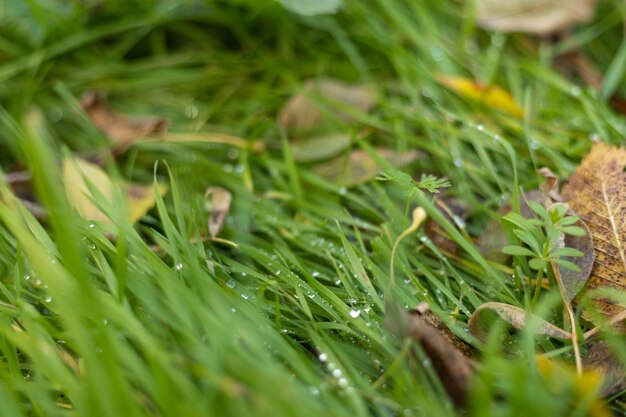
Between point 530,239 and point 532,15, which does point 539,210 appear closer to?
point 530,239

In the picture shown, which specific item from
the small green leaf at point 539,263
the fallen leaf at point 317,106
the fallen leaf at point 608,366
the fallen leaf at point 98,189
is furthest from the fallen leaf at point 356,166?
the fallen leaf at point 608,366

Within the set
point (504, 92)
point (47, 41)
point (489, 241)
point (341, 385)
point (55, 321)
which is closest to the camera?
point (341, 385)

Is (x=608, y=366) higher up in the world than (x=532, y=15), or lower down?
lower down

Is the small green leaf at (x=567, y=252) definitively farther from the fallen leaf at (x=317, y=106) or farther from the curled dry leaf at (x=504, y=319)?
the fallen leaf at (x=317, y=106)

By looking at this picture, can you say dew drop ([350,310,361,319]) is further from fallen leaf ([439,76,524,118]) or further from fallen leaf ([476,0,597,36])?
fallen leaf ([476,0,597,36])

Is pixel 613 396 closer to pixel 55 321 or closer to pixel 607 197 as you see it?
pixel 607 197

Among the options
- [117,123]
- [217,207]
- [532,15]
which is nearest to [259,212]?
[217,207]

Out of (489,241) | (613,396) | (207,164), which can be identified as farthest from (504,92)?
(613,396)
